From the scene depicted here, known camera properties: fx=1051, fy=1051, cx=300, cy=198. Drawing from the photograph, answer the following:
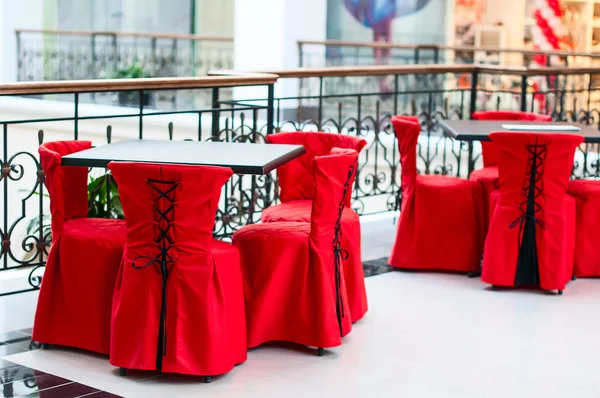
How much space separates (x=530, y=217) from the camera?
5504 mm

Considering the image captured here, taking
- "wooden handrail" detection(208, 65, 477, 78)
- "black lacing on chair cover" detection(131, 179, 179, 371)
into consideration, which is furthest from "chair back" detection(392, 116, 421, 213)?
"black lacing on chair cover" detection(131, 179, 179, 371)

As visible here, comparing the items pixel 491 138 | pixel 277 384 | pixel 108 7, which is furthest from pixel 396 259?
→ pixel 108 7

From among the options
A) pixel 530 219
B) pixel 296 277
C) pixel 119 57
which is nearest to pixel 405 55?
pixel 119 57

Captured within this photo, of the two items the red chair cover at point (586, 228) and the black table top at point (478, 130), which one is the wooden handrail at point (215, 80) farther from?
the red chair cover at point (586, 228)

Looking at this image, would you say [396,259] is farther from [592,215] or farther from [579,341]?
[579,341]

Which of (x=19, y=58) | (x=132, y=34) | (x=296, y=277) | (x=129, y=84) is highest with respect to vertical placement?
(x=132, y=34)

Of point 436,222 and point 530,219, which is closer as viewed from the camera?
point 530,219

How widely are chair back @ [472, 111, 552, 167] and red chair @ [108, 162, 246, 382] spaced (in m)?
3.20

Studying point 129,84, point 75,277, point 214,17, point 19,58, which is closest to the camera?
point 75,277

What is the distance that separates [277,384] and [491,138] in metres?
2.04

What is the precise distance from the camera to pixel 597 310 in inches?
208

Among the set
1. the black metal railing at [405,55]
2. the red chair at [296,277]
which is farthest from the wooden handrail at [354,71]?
the black metal railing at [405,55]

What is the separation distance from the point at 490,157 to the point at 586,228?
110 centimetres

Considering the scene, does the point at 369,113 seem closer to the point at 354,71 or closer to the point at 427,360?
the point at 354,71
